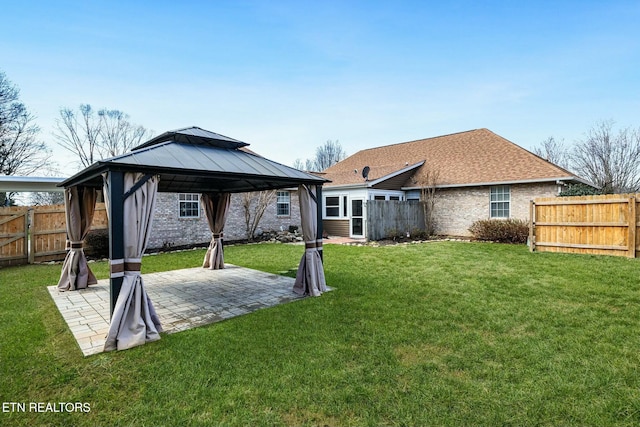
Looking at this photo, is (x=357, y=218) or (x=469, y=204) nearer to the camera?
(x=469, y=204)

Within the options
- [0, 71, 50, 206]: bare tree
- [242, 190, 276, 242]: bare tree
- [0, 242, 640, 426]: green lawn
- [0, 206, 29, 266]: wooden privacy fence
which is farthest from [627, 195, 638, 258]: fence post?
[0, 71, 50, 206]: bare tree

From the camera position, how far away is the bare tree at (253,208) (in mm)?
14781

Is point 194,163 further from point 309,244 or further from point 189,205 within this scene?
point 189,205

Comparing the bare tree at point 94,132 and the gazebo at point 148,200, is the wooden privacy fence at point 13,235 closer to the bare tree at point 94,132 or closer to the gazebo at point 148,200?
the gazebo at point 148,200

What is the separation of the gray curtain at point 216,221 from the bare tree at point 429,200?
10.4m

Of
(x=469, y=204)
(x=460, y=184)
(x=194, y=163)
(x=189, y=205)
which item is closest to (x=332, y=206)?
(x=460, y=184)

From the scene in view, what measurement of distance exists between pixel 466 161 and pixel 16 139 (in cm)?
2732

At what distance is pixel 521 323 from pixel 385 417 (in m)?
2.99

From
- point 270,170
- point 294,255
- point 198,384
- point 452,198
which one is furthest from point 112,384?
point 452,198

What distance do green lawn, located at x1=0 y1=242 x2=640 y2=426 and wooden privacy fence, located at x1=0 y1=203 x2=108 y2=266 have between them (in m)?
4.64

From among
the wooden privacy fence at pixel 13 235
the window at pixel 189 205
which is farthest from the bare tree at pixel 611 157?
the wooden privacy fence at pixel 13 235

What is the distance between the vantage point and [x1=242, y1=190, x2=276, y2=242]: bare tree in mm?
14781

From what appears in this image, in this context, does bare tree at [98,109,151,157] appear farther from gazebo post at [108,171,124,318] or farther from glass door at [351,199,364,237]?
gazebo post at [108,171,124,318]

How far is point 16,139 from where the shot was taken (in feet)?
63.9
